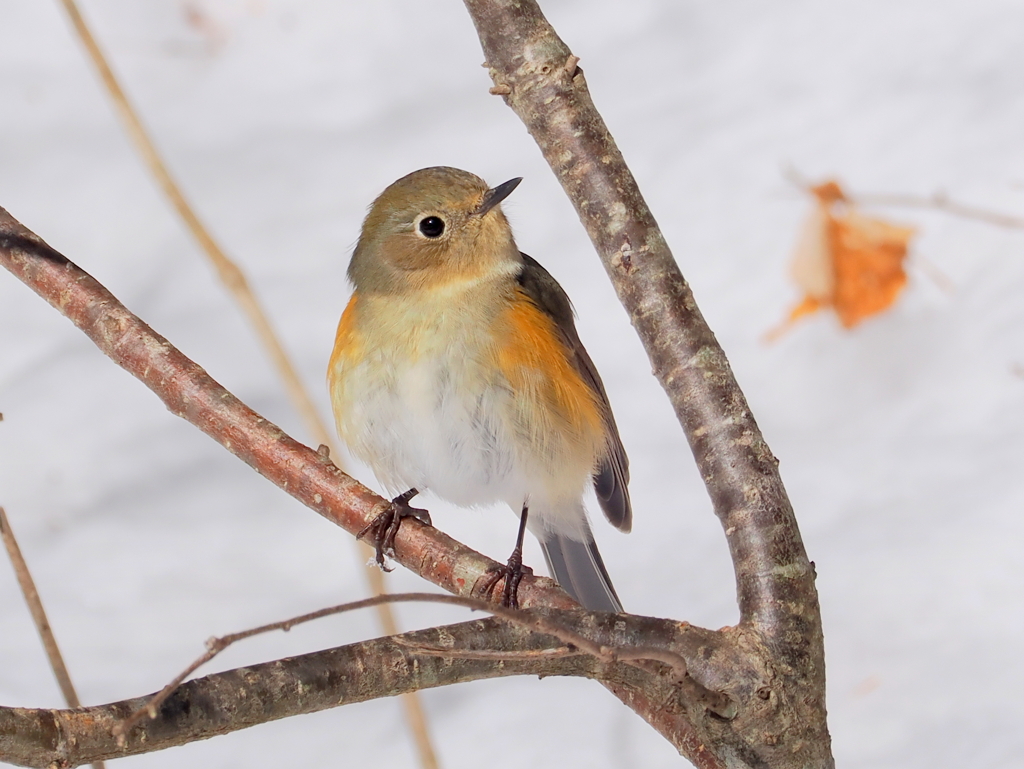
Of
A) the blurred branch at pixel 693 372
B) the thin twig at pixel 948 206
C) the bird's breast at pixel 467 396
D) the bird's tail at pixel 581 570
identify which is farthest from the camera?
the thin twig at pixel 948 206

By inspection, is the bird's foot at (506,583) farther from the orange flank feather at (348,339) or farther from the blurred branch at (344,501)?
the orange flank feather at (348,339)

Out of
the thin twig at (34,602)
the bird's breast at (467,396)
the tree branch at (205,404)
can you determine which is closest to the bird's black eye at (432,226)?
the bird's breast at (467,396)

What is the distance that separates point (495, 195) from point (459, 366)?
12.0 inches

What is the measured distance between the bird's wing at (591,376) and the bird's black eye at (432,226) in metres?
0.16

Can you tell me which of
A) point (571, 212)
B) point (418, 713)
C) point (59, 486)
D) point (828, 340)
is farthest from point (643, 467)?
point (59, 486)

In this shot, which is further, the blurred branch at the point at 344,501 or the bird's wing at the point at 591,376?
the bird's wing at the point at 591,376

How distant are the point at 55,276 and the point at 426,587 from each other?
1.27 meters

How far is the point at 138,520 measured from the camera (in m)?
3.01

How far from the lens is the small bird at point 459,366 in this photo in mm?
1858

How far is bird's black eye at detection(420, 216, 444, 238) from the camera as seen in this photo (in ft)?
6.48

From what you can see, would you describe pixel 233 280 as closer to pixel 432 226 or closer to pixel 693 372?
pixel 432 226

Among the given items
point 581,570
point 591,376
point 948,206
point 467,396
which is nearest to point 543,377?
point 467,396

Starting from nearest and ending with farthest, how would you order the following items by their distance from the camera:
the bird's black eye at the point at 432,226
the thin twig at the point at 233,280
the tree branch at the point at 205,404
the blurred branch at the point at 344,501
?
the blurred branch at the point at 344,501, the tree branch at the point at 205,404, the bird's black eye at the point at 432,226, the thin twig at the point at 233,280

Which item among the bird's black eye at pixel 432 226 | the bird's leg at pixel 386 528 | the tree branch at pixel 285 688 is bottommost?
the tree branch at pixel 285 688
